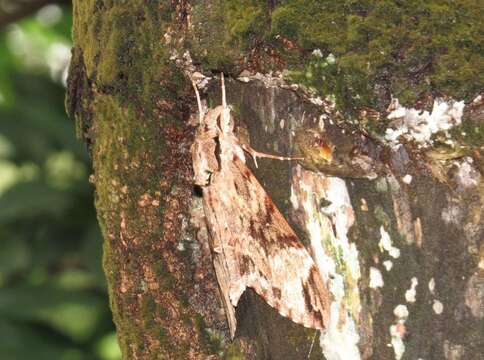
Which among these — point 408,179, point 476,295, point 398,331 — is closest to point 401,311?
point 398,331

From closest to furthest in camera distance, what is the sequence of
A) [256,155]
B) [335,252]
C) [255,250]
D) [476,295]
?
[476,295], [335,252], [256,155], [255,250]

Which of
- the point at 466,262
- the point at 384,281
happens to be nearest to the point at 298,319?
the point at 384,281

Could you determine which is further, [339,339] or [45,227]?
[45,227]

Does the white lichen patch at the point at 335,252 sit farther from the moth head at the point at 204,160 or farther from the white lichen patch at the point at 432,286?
the moth head at the point at 204,160

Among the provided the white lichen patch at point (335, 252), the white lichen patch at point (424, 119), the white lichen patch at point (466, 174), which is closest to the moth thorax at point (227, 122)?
the white lichen patch at point (335, 252)

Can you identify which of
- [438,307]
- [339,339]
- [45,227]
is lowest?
[45,227]

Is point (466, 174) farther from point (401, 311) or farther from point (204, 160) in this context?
point (204, 160)

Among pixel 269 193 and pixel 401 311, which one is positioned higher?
pixel 269 193

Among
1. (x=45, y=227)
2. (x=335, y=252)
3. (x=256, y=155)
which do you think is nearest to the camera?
(x=335, y=252)
